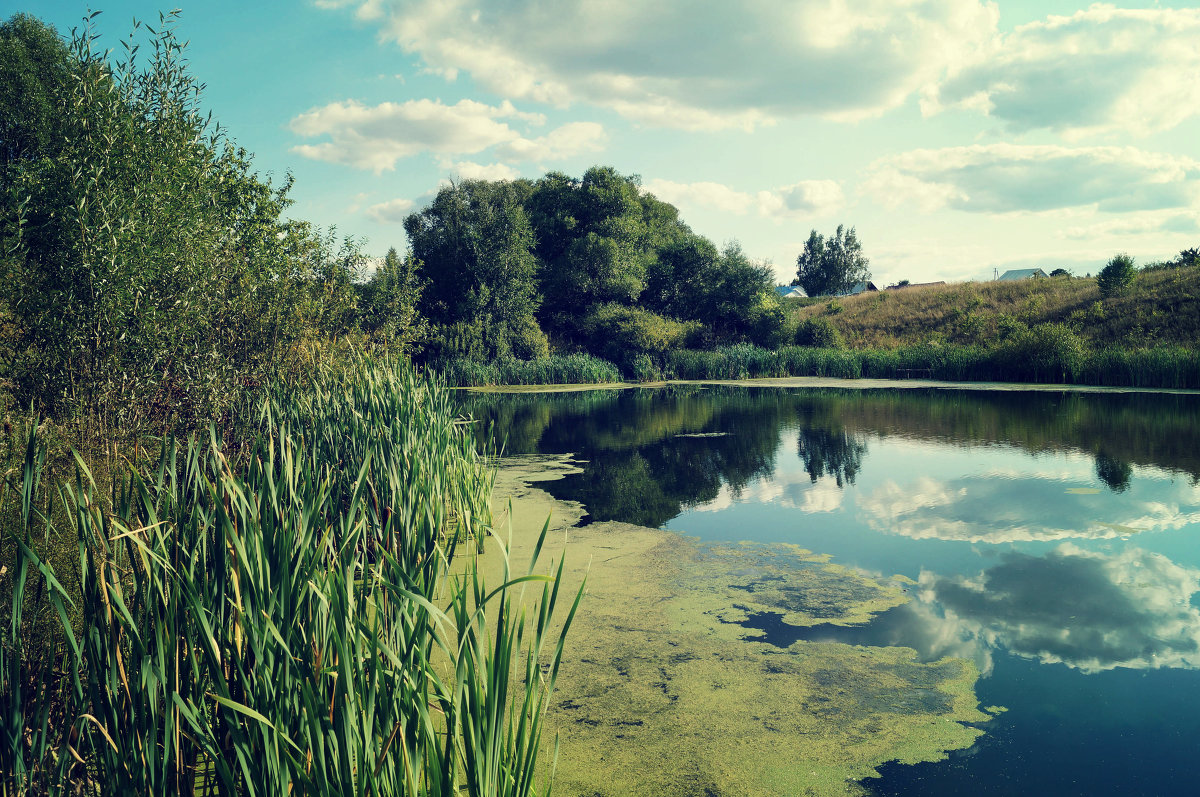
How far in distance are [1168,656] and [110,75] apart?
766cm

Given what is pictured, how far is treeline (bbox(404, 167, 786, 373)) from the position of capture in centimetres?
2841

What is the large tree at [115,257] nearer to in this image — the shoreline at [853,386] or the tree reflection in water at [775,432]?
the tree reflection in water at [775,432]

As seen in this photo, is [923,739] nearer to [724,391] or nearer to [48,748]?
[48,748]

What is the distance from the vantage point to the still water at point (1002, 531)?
3.06m

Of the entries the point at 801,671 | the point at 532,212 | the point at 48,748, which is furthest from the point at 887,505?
the point at 532,212

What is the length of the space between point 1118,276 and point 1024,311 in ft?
10.7

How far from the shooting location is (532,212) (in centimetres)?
3528

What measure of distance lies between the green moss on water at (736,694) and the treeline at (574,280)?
853 inches

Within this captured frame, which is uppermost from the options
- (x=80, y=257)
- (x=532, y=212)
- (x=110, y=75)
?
(x=532, y=212)

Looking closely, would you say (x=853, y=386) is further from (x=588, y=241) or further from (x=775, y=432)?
(x=588, y=241)

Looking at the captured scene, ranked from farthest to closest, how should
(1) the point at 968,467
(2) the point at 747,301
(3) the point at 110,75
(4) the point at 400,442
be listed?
(2) the point at 747,301, (1) the point at 968,467, (4) the point at 400,442, (3) the point at 110,75

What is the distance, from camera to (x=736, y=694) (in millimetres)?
3502

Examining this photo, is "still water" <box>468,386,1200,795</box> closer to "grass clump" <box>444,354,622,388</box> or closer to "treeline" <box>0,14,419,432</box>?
"treeline" <box>0,14,419,432</box>

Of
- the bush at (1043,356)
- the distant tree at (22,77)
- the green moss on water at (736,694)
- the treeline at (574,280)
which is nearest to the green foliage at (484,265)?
the treeline at (574,280)
